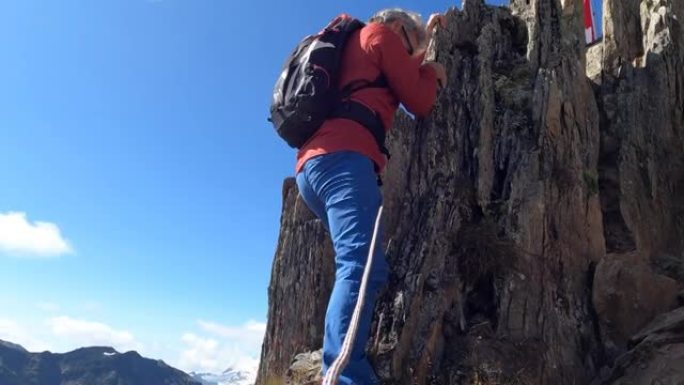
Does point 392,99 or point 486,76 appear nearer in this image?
point 392,99

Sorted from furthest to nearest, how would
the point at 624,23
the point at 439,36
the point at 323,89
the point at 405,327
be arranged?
the point at 624,23, the point at 439,36, the point at 405,327, the point at 323,89

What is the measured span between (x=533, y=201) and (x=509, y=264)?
1.80 m

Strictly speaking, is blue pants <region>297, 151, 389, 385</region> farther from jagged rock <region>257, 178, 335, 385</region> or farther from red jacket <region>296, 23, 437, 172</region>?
jagged rock <region>257, 178, 335, 385</region>

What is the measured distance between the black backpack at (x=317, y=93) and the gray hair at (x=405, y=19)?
13.5 inches

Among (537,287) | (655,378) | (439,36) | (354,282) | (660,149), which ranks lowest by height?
(655,378)

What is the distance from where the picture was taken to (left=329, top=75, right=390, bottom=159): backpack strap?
685cm

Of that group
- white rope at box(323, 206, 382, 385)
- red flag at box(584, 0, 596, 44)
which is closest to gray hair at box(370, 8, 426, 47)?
white rope at box(323, 206, 382, 385)

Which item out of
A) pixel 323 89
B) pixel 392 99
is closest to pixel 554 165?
pixel 392 99

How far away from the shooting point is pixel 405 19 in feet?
24.1

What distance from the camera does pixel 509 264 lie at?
36.1ft

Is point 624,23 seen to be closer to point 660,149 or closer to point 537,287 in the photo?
point 660,149

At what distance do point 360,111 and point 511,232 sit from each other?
238 inches

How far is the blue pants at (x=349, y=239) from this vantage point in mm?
5691

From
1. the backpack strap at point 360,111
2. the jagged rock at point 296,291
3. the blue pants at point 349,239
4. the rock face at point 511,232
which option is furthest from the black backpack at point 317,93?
the jagged rock at point 296,291
